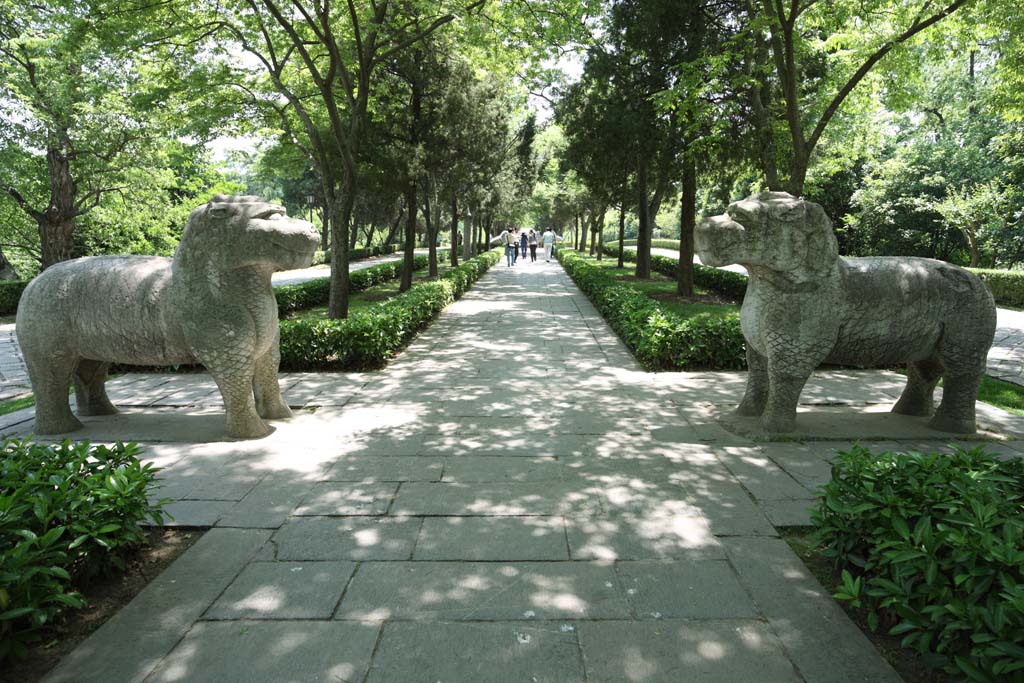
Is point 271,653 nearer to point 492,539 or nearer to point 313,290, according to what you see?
point 492,539

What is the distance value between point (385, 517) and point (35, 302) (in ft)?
13.1

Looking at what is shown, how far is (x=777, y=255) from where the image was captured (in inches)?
191

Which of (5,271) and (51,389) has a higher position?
(5,271)

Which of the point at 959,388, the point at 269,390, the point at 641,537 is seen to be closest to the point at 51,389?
the point at 269,390

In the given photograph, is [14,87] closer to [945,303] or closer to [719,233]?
[719,233]

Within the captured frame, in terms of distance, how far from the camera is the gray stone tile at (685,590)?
2.83m

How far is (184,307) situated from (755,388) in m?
5.50

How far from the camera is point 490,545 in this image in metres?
3.44

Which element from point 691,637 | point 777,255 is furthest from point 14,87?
point 691,637

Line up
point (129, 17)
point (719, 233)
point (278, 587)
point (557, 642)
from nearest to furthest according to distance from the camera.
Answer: point (557, 642) → point (278, 587) → point (719, 233) → point (129, 17)

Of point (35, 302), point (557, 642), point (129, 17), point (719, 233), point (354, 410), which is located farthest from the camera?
point (129, 17)

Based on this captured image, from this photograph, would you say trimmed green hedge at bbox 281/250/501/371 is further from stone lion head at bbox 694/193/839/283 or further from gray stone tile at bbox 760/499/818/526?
gray stone tile at bbox 760/499/818/526

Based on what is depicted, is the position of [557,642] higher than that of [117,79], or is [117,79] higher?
[117,79]

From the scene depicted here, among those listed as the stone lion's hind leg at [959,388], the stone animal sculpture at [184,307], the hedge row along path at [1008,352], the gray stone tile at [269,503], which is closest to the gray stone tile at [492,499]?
the gray stone tile at [269,503]
